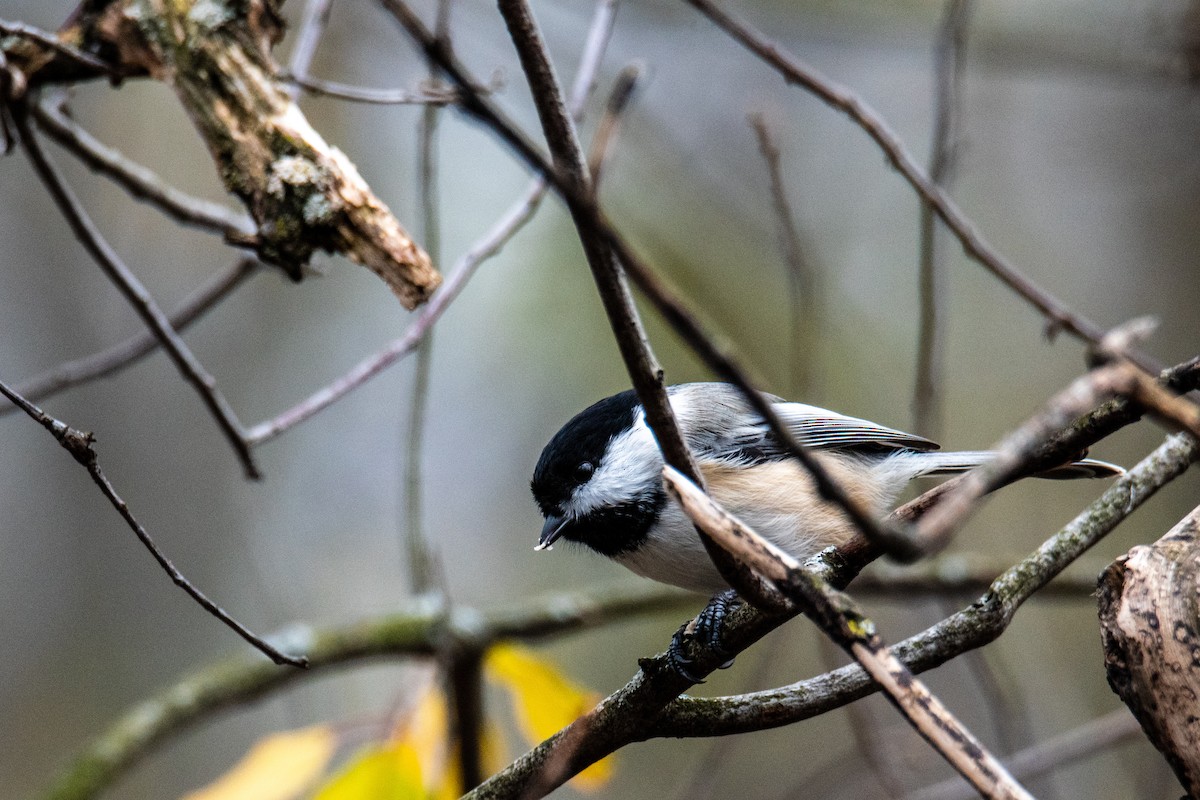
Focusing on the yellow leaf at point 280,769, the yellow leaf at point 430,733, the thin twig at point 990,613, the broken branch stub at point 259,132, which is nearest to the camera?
the thin twig at point 990,613

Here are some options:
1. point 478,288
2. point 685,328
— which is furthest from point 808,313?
point 478,288

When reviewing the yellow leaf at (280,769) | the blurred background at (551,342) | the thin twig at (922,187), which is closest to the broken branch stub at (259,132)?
the thin twig at (922,187)

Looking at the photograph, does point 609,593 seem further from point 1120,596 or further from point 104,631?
point 104,631

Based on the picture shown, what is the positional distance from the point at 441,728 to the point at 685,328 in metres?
1.99

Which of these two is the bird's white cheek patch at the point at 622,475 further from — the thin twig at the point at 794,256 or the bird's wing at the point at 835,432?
the thin twig at the point at 794,256

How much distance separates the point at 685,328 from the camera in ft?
2.84

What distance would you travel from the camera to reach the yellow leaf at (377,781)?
2049 millimetres

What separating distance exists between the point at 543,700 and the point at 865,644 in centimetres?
149

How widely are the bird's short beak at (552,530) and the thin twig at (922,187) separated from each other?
109 centimetres

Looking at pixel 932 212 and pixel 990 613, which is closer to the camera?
pixel 990 613

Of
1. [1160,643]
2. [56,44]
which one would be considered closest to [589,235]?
[1160,643]

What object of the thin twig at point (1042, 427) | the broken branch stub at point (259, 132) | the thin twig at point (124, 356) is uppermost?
the broken branch stub at point (259, 132)

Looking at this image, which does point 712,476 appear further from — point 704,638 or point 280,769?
point 280,769

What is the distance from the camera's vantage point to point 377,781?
2.06 m
